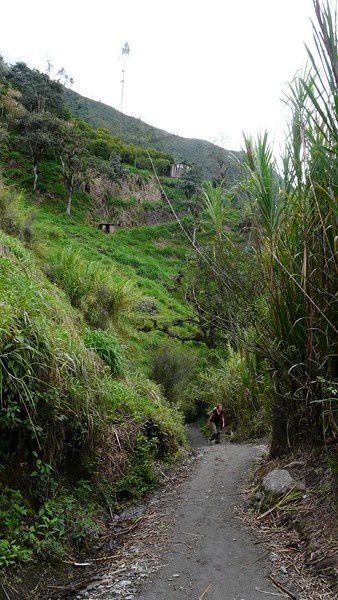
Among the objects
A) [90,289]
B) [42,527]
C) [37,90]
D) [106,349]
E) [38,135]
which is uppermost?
[37,90]

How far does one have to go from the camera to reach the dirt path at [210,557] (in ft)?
9.37

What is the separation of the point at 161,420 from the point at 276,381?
8.91ft

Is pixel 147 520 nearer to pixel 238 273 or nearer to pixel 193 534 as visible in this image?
pixel 193 534

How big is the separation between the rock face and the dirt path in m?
0.41

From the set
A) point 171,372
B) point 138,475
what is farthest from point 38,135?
point 138,475

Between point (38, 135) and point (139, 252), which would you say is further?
point (139, 252)

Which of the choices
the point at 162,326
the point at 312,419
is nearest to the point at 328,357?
the point at 312,419

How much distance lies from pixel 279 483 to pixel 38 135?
29111mm

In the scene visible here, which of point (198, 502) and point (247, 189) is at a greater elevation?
point (247, 189)

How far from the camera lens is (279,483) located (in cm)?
396

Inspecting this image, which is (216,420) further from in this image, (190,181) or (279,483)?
(190,181)

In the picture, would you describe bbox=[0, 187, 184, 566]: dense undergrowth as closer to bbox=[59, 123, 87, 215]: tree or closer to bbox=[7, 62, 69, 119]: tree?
bbox=[59, 123, 87, 215]: tree

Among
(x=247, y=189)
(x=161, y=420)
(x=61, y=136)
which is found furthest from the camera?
(x=61, y=136)

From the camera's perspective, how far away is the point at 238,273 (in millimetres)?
4453
